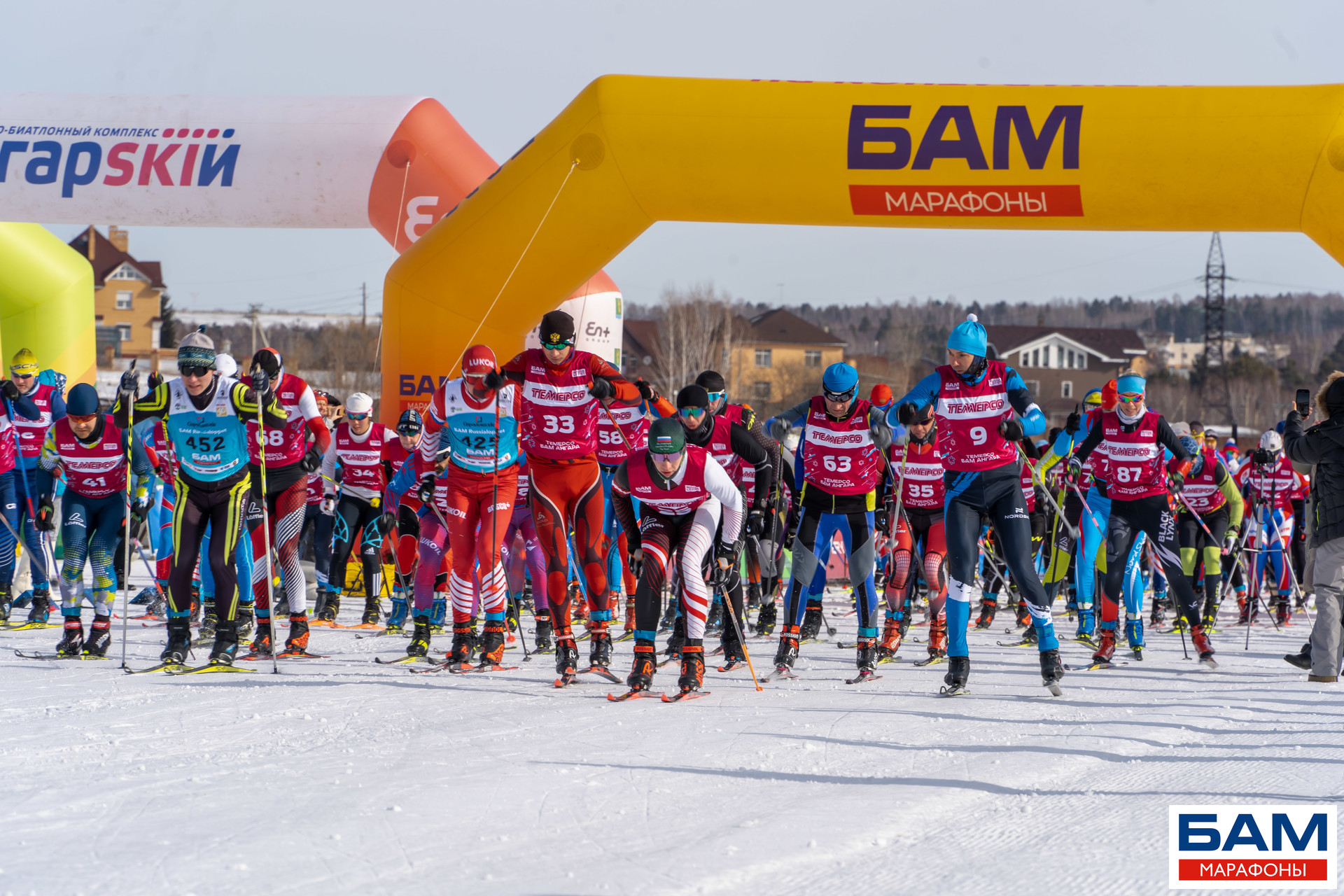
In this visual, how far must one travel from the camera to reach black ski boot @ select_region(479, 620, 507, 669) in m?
7.96

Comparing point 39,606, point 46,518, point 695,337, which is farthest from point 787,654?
point 695,337

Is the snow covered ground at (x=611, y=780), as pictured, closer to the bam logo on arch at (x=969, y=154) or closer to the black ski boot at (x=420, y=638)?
the black ski boot at (x=420, y=638)

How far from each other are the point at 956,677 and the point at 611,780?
10.6 feet

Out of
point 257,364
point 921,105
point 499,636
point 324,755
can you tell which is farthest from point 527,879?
point 921,105

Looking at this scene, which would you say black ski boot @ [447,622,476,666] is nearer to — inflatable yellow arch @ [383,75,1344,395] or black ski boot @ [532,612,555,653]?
black ski boot @ [532,612,555,653]

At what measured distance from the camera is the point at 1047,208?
1103cm

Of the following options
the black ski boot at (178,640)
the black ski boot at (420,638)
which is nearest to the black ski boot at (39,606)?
the black ski boot at (178,640)

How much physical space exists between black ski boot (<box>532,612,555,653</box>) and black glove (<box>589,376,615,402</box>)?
226cm

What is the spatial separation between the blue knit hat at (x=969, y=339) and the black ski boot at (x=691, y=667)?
231cm

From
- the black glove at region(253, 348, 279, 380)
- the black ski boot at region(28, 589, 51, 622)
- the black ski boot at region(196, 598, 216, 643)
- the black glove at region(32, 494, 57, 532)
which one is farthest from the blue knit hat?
the black ski boot at region(28, 589, 51, 622)

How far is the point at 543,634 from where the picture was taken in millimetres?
9297

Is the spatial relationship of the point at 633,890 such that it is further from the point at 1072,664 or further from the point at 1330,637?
the point at 1072,664

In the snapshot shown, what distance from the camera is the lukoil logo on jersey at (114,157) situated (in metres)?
13.3

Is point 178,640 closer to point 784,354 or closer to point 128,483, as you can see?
point 128,483
